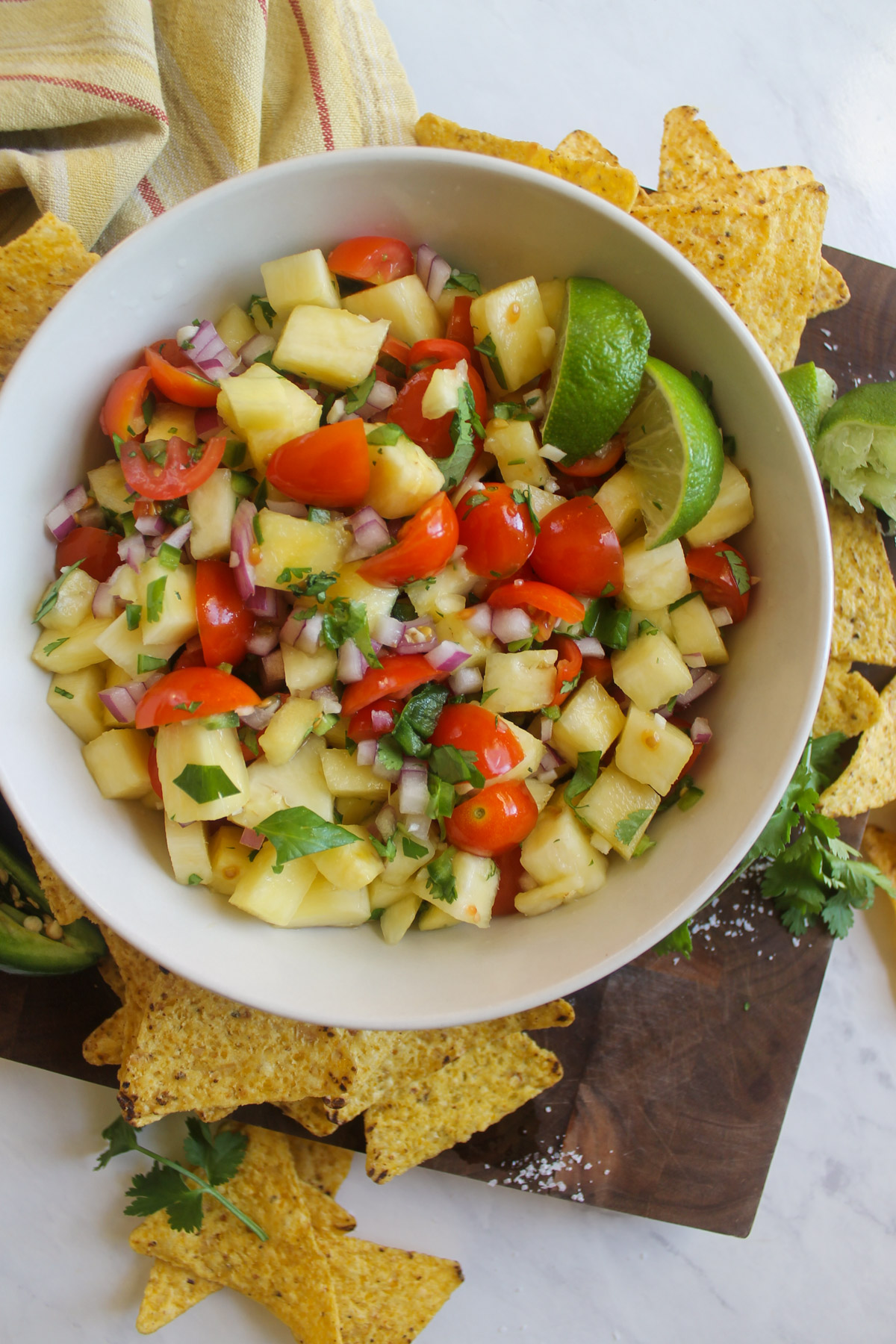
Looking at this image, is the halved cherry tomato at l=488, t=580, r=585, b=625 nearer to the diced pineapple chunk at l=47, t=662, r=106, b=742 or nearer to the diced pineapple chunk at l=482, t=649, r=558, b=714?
the diced pineapple chunk at l=482, t=649, r=558, b=714

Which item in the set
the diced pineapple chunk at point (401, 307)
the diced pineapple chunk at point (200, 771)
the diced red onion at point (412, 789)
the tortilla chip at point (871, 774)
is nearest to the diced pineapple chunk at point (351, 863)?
the diced red onion at point (412, 789)

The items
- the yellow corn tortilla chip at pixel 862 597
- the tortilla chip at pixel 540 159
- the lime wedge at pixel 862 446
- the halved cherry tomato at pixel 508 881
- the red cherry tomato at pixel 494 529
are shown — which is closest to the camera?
the red cherry tomato at pixel 494 529

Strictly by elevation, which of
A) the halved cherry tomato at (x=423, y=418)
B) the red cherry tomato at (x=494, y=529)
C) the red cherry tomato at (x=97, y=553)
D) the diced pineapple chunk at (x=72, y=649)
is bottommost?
the diced pineapple chunk at (x=72, y=649)

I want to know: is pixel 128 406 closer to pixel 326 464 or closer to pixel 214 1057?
pixel 326 464

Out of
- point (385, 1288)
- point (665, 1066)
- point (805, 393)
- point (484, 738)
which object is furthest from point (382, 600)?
point (385, 1288)

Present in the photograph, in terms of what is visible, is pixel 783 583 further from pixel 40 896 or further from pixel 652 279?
pixel 40 896

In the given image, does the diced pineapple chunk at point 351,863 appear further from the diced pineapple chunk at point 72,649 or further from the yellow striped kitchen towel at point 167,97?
the yellow striped kitchen towel at point 167,97
